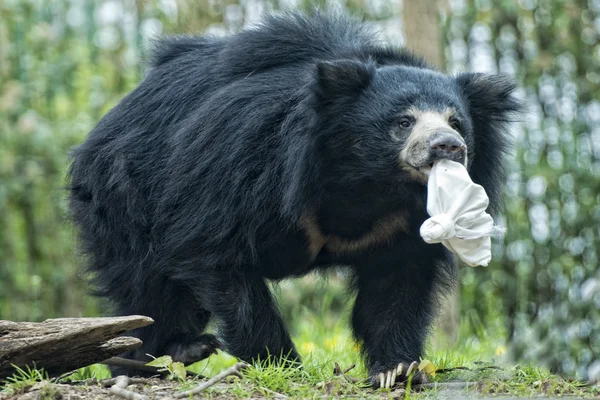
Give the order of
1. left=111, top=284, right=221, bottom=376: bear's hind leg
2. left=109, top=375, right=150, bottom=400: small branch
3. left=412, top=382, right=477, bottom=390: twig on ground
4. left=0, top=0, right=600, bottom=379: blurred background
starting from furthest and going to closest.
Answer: left=0, top=0, right=600, bottom=379: blurred background
left=111, top=284, right=221, bottom=376: bear's hind leg
left=412, top=382, right=477, bottom=390: twig on ground
left=109, top=375, right=150, bottom=400: small branch

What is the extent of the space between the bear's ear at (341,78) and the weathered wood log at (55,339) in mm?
1365

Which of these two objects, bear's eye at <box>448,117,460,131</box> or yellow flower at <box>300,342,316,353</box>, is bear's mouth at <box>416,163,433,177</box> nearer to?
bear's eye at <box>448,117,460,131</box>

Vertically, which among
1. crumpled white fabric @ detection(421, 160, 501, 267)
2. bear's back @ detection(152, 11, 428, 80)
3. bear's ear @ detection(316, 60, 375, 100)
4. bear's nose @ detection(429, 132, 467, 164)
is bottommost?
crumpled white fabric @ detection(421, 160, 501, 267)

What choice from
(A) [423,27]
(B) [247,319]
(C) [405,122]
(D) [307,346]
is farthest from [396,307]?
(A) [423,27]

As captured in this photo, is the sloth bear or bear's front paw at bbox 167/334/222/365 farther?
bear's front paw at bbox 167/334/222/365

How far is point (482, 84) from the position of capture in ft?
14.6

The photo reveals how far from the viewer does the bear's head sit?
4.15m

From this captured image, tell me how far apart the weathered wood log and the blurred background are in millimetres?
4153

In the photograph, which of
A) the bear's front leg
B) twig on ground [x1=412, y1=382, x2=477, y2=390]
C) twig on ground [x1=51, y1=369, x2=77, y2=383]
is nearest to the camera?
twig on ground [x1=51, y1=369, x2=77, y2=383]

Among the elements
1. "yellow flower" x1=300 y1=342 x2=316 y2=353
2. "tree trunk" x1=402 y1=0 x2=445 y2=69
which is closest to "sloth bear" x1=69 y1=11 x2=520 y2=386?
"yellow flower" x1=300 y1=342 x2=316 y2=353

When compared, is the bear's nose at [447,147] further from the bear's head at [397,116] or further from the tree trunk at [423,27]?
the tree trunk at [423,27]

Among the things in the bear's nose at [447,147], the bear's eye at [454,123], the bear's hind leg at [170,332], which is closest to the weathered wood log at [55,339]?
the bear's hind leg at [170,332]

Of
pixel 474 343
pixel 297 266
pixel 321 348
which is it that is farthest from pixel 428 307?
pixel 474 343

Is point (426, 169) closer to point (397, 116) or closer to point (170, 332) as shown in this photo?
point (397, 116)
